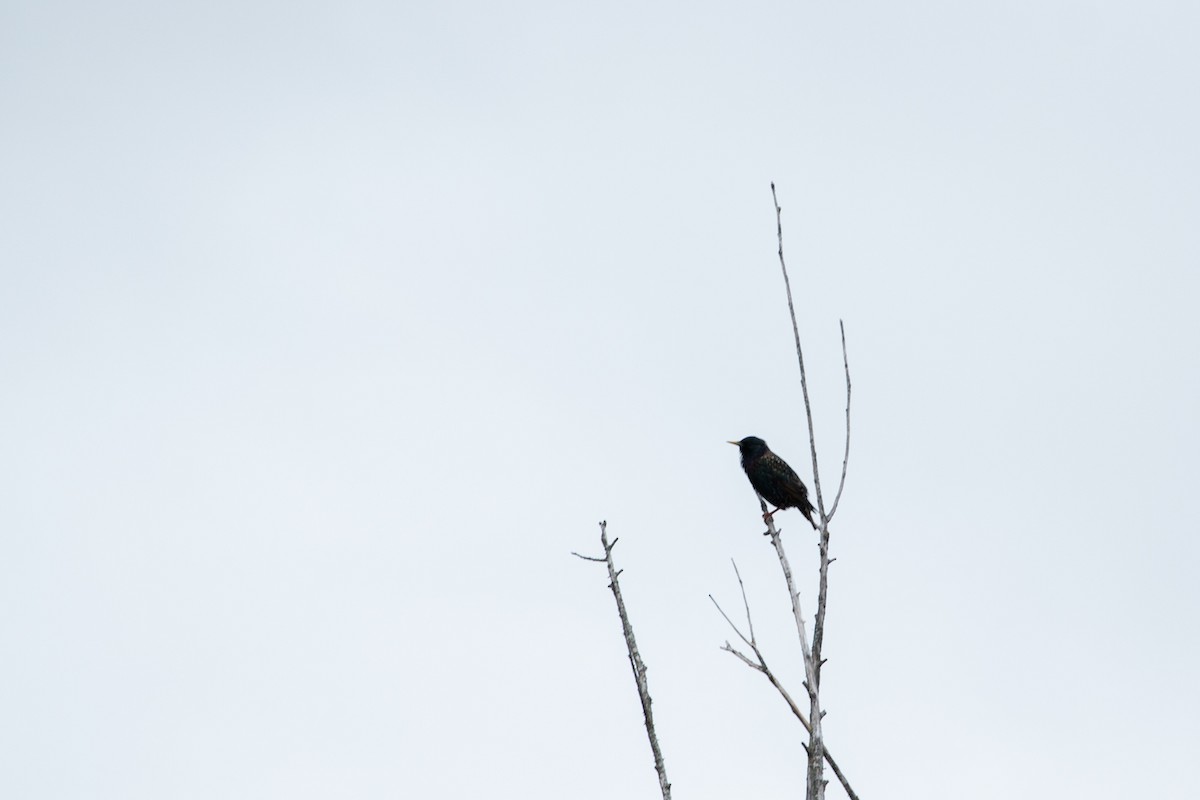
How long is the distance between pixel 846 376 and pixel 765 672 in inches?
51.1

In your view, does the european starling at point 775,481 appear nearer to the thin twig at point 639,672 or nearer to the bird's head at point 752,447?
the bird's head at point 752,447

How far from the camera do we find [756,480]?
19234mm

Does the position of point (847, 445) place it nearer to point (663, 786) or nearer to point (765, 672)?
point (765, 672)

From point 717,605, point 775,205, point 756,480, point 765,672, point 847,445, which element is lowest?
point 765,672

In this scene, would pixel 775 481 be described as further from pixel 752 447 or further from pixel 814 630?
pixel 814 630

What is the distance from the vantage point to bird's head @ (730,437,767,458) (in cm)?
1950

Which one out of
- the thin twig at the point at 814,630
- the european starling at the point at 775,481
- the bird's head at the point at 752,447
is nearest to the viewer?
the thin twig at the point at 814,630

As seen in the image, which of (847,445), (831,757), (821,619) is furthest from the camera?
(847,445)

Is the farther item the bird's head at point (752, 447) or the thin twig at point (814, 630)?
the bird's head at point (752, 447)

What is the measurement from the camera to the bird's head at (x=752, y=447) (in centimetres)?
1950

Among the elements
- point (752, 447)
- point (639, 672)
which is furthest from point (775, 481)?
point (639, 672)

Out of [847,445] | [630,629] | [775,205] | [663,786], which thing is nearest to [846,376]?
[847,445]

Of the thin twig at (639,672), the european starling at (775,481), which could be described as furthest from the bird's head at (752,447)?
the thin twig at (639,672)

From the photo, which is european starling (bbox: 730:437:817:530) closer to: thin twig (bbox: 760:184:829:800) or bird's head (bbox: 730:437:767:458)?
bird's head (bbox: 730:437:767:458)
